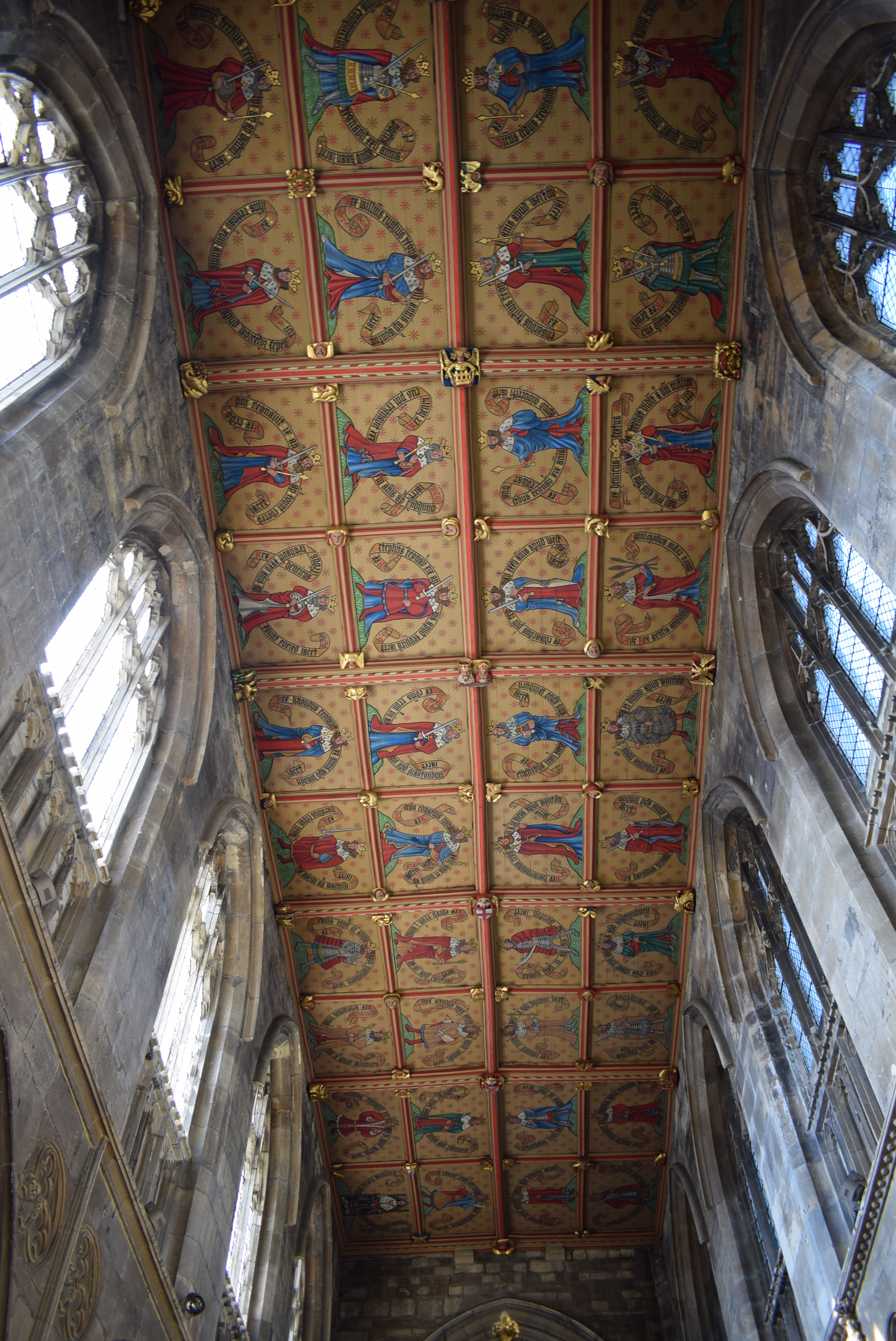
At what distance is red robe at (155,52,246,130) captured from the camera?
33.3ft

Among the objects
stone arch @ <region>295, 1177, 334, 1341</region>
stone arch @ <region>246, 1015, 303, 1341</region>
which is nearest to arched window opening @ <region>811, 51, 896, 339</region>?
stone arch @ <region>246, 1015, 303, 1341</region>

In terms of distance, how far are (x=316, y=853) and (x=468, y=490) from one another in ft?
17.4

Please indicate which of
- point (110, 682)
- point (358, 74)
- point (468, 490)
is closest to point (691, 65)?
point (358, 74)

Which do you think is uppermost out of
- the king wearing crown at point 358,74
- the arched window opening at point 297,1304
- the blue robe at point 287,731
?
the king wearing crown at point 358,74

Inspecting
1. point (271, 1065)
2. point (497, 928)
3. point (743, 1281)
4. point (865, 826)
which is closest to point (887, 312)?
point (865, 826)

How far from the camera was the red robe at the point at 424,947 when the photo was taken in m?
15.3

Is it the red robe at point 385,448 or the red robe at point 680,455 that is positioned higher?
the red robe at point 680,455

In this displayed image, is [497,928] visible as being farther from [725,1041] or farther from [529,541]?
[529,541]

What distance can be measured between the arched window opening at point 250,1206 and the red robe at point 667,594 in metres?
7.42

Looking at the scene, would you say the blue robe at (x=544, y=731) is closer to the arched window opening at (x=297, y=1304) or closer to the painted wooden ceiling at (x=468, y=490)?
the painted wooden ceiling at (x=468, y=490)

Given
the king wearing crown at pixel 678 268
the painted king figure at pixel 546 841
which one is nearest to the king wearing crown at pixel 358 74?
the king wearing crown at pixel 678 268

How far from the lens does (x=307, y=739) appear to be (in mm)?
13680

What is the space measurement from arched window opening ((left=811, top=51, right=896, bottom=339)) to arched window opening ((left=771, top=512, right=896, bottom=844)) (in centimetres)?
206

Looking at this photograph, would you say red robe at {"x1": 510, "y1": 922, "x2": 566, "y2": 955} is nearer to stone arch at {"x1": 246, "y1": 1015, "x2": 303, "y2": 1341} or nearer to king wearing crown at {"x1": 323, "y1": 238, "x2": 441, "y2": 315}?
stone arch at {"x1": 246, "y1": 1015, "x2": 303, "y2": 1341}
